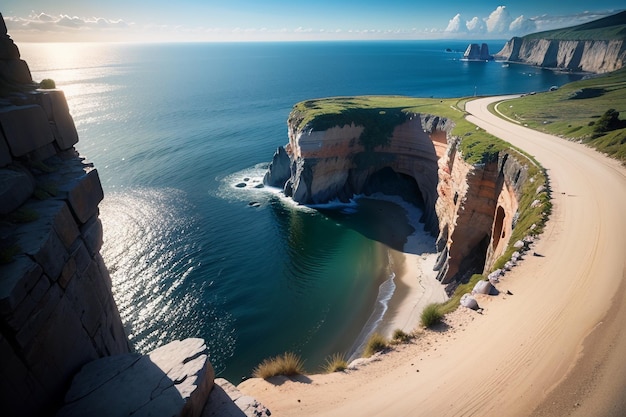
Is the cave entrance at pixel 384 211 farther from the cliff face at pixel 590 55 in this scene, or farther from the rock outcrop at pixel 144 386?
the cliff face at pixel 590 55

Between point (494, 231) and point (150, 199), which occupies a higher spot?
point (494, 231)

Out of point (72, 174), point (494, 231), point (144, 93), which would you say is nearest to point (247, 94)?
point (144, 93)

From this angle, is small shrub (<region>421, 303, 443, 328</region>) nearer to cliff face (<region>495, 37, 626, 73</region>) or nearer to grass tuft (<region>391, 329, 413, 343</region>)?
grass tuft (<region>391, 329, 413, 343</region>)

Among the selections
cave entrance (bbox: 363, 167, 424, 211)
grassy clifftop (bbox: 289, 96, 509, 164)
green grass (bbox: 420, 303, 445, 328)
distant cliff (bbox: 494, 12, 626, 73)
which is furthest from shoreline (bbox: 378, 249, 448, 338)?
distant cliff (bbox: 494, 12, 626, 73)

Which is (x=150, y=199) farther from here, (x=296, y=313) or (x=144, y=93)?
(x=144, y=93)

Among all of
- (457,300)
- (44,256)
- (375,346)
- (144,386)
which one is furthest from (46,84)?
(457,300)

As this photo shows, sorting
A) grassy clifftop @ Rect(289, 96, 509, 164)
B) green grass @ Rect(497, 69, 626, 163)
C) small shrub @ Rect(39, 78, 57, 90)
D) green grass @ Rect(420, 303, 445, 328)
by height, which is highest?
small shrub @ Rect(39, 78, 57, 90)

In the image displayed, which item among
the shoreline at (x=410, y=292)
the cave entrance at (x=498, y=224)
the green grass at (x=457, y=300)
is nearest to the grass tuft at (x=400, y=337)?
the green grass at (x=457, y=300)
